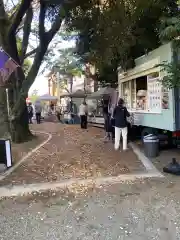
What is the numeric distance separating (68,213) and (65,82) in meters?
46.4

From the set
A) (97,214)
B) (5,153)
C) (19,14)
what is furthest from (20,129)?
(97,214)

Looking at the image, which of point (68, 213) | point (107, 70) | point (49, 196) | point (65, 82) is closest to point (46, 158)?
point (49, 196)

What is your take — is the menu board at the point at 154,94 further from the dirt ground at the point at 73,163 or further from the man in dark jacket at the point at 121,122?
the dirt ground at the point at 73,163

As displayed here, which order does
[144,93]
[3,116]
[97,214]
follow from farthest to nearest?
1. [3,116]
2. [144,93]
3. [97,214]

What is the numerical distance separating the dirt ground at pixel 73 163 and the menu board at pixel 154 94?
5.17 ft

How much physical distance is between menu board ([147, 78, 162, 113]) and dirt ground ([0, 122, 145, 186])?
158cm

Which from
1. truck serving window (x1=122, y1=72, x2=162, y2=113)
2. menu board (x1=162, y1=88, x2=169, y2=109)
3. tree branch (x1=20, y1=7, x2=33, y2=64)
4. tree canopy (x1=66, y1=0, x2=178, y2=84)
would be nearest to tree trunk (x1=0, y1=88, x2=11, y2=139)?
tree canopy (x1=66, y1=0, x2=178, y2=84)

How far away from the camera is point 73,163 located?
9.90m

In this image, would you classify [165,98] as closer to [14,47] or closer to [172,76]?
[172,76]

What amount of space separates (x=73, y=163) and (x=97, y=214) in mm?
4209

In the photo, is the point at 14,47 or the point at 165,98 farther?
the point at 14,47

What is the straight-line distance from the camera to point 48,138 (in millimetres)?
15047

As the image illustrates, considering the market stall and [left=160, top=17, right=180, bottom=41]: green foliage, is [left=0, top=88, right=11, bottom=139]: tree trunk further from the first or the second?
[left=160, top=17, right=180, bottom=41]: green foliage

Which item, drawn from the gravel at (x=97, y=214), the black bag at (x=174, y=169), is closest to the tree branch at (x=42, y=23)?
the black bag at (x=174, y=169)
